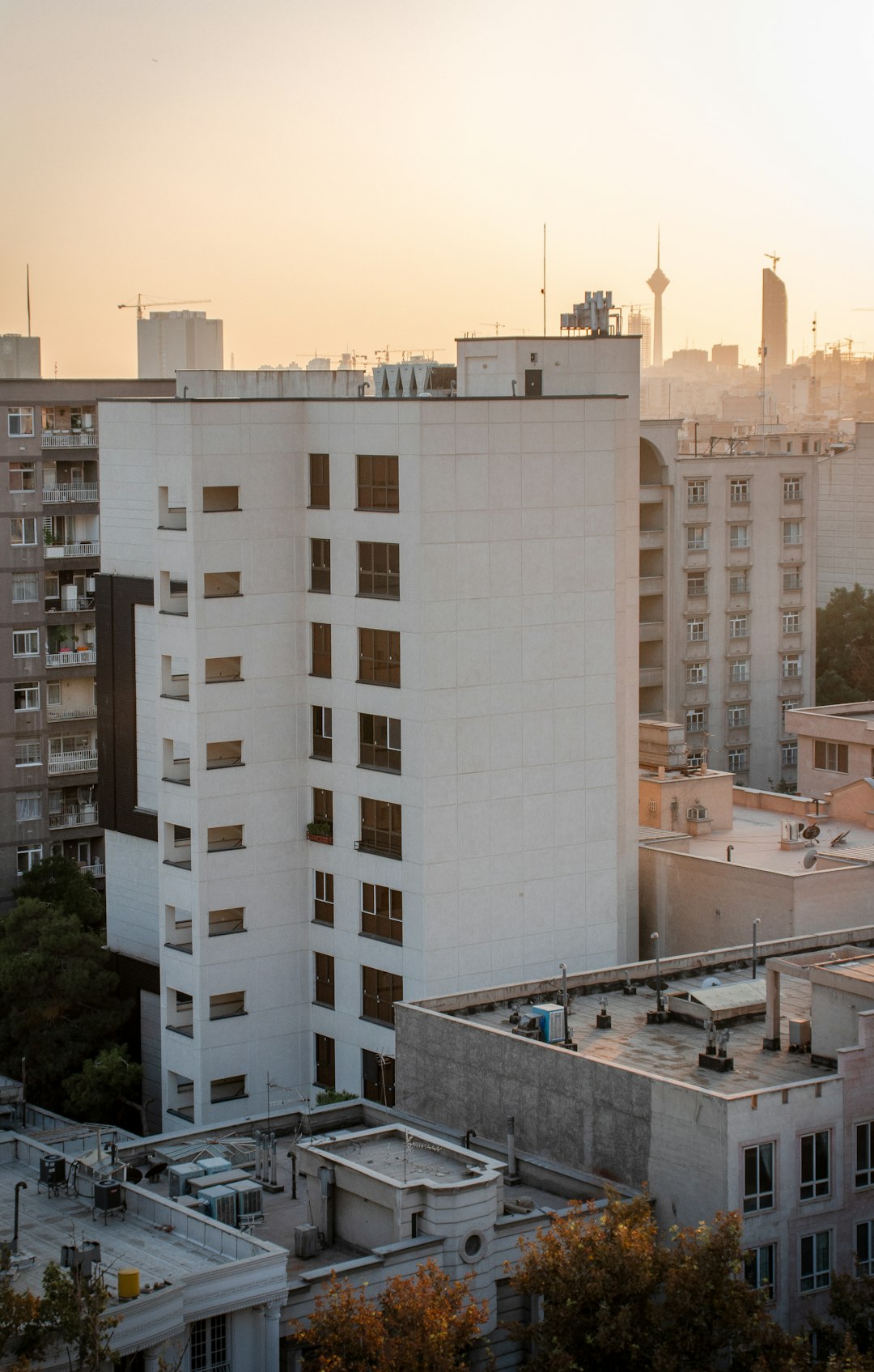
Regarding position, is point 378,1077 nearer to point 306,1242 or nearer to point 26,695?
point 306,1242

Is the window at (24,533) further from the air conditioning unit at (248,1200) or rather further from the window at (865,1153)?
the window at (865,1153)

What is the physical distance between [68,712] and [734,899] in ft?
104

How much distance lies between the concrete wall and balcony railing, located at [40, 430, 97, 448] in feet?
99.5

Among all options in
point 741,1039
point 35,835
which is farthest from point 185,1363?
point 35,835

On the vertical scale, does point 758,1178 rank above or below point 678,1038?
below

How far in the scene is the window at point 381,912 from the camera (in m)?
54.5

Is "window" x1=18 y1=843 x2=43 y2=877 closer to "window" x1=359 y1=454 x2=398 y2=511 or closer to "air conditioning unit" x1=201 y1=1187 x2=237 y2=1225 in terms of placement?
"window" x1=359 y1=454 x2=398 y2=511

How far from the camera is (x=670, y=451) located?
9238 cm

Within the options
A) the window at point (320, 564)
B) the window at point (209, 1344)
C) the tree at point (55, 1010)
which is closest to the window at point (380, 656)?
the window at point (320, 564)

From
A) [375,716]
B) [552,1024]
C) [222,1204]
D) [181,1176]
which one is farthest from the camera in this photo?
[375,716]

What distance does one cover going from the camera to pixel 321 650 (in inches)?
2233

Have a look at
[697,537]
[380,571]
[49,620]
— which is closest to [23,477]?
[49,620]

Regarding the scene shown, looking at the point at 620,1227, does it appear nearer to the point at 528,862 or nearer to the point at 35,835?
the point at 528,862

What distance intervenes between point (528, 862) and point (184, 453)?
14667 mm
